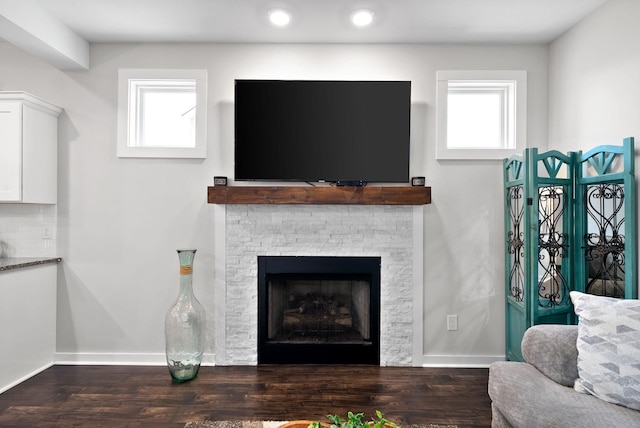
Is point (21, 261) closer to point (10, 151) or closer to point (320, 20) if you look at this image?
point (10, 151)

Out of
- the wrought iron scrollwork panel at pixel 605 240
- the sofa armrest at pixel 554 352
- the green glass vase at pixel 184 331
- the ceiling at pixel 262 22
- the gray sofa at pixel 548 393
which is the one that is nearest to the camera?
the gray sofa at pixel 548 393

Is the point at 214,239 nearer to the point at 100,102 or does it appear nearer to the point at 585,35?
the point at 100,102

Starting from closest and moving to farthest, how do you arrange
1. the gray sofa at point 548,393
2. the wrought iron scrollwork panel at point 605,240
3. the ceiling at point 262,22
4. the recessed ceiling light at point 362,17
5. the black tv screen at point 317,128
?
the gray sofa at point 548,393 → the wrought iron scrollwork panel at point 605,240 → the ceiling at point 262,22 → the recessed ceiling light at point 362,17 → the black tv screen at point 317,128

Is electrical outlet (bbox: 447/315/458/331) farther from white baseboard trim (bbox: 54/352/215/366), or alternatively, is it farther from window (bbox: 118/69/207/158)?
window (bbox: 118/69/207/158)

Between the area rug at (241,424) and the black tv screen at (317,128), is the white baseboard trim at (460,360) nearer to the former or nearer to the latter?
the area rug at (241,424)

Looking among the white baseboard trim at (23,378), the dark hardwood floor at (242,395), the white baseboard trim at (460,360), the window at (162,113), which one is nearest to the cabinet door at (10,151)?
the window at (162,113)

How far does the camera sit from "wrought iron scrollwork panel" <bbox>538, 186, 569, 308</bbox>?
2.91 m

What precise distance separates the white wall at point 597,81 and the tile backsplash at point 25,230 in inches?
169

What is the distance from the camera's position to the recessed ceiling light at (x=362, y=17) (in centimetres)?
297

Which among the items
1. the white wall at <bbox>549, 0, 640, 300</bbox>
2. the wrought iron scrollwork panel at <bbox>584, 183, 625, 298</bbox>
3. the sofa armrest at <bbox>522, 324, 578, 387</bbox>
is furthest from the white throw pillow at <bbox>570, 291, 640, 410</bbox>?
the white wall at <bbox>549, 0, 640, 300</bbox>

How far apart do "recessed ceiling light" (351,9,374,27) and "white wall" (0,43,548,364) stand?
41 centimetres

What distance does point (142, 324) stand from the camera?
139 inches

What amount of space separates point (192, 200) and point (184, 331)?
42.3 inches

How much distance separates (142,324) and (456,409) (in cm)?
255
